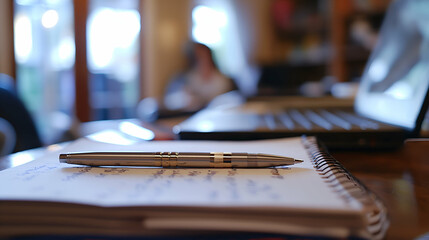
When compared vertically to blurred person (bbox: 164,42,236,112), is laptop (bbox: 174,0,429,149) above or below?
above

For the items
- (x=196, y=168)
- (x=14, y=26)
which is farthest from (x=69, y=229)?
(x=14, y=26)

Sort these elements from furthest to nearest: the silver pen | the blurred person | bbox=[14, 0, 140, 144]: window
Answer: the blurred person < bbox=[14, 0, 140, 144]: window < the silver pen

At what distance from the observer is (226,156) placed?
10.8 inches

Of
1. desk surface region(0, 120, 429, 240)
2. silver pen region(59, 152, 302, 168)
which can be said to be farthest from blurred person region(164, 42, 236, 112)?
silver pen region(59, 152, 302, 168)

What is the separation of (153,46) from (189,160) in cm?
334

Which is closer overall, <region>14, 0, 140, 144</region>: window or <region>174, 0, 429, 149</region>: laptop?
<region>174, 0, 429, 149</region>: laptop

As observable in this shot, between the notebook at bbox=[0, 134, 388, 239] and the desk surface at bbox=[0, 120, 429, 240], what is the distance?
0.9 inches

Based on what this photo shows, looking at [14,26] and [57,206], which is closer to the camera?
[57,206]

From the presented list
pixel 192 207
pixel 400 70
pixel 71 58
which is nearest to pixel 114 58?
pixel 71 58

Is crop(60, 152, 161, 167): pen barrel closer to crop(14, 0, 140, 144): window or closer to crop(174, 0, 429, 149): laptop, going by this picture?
crop(174, 0, 429, 149): laptop

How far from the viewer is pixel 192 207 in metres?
0.17

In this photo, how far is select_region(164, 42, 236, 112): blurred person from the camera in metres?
2.91

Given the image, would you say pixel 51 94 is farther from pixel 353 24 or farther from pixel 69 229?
pixel 69 229

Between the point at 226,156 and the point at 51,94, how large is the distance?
9.00 ft
